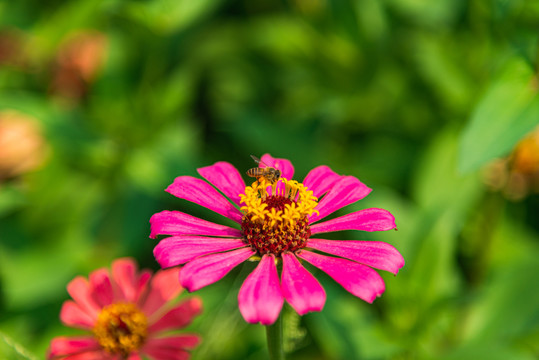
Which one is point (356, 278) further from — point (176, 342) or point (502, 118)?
point (502, 118)

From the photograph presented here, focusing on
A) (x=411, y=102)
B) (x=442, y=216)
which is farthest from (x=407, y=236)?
(x=411, y=102)

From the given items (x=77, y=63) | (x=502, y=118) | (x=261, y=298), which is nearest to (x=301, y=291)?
(x=261, y=298)

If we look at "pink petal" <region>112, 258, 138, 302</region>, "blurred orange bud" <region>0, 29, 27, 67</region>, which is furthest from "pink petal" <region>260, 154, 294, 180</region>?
"blurred orange bud" <region>0, 29, 27, 67</region>

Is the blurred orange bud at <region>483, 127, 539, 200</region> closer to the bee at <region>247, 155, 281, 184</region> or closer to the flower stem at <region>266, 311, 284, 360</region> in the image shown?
the bee at <region>247, 155, 281, 184</region>

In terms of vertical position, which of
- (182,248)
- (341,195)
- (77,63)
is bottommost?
(182,248)

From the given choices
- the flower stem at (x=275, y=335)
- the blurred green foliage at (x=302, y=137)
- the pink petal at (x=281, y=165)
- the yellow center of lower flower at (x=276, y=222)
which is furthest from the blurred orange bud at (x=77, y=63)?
the flower stem at (x=275, y=335)

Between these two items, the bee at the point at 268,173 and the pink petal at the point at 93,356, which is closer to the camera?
the pink petal at the point at 93,356

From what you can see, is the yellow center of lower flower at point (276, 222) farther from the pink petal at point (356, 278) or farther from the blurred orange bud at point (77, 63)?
the blurred orange bud at point (77, 63)
